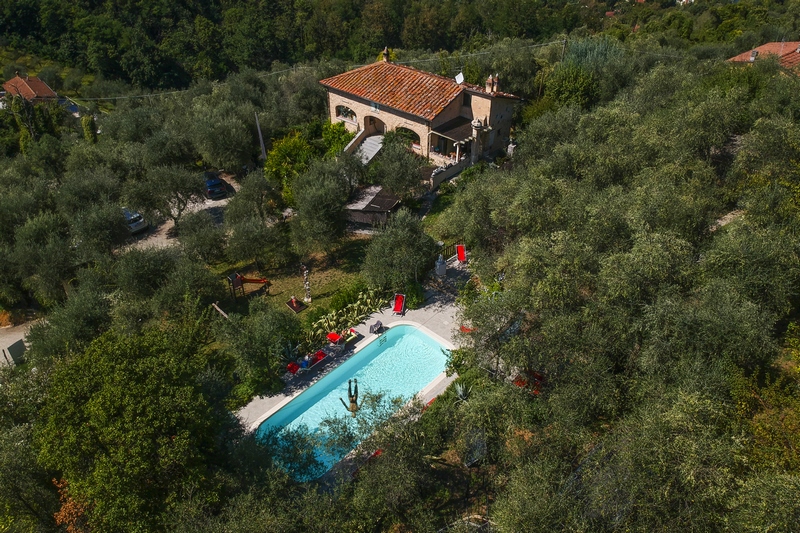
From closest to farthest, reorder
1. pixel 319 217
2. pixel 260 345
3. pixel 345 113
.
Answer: pixel 260 345, pixel 319 217, pixel 345 113

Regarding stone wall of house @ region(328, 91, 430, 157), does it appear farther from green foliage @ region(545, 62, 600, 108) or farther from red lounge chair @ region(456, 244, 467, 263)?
red lounge chair @ region(456, 244, 467, 263)

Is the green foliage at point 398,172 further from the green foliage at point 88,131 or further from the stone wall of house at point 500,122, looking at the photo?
the green foliage at point 88,131

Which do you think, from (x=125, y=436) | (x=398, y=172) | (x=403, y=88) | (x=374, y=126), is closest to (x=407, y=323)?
(x=398, y=172)

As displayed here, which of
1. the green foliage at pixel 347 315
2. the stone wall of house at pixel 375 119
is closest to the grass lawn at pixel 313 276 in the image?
the green foliage at pixel 347 315

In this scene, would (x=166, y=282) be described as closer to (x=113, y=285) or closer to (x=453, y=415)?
(x=113, y=285)

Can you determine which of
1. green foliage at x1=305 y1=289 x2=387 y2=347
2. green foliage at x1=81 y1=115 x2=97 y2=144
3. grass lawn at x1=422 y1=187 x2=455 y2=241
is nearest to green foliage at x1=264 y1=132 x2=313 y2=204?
grass lawn at x1=422 y1=187 x2=455 y2=241

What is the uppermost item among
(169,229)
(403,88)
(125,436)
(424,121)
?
(403,88)

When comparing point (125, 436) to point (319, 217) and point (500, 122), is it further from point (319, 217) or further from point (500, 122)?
point (500, 122)
